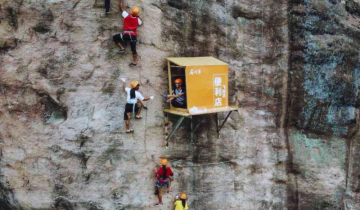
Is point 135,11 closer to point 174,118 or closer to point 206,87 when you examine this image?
point 206,87

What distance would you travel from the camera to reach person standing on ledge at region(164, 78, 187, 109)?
7.51 meters

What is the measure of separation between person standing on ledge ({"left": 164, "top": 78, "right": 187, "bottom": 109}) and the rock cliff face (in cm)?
50

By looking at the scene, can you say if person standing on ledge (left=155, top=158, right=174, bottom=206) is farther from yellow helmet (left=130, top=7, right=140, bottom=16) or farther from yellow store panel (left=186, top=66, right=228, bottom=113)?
yellow helmet (left=130, top=7, right=140, bottom=16)

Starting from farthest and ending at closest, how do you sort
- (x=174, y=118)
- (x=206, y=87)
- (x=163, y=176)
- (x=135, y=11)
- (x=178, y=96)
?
(x=174, y=118), (x=163, y=176), (x=178, y=96), (x=206, y=87), (x=135, y=11)

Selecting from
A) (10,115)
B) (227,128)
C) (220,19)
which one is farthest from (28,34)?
(227,128)

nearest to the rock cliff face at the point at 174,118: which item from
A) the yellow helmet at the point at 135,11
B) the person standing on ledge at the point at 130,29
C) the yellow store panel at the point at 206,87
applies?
the person standing on ledge at the point at 130,29

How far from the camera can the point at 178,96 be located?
750 cm

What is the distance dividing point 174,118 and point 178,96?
85 cm

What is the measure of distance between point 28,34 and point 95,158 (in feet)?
11.0

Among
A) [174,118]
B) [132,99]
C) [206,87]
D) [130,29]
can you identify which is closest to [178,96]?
[206,87]

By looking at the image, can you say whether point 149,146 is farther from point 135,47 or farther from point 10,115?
point 10,115

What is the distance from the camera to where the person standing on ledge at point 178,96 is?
24.6ft

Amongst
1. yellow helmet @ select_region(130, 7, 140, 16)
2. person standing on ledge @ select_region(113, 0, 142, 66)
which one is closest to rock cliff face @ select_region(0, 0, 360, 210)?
person standing on ledge @ select_region(113, 0, 142, 66)

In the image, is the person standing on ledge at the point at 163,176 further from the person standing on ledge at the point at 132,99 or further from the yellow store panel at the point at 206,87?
the yellow store panel at the point at 206,87
